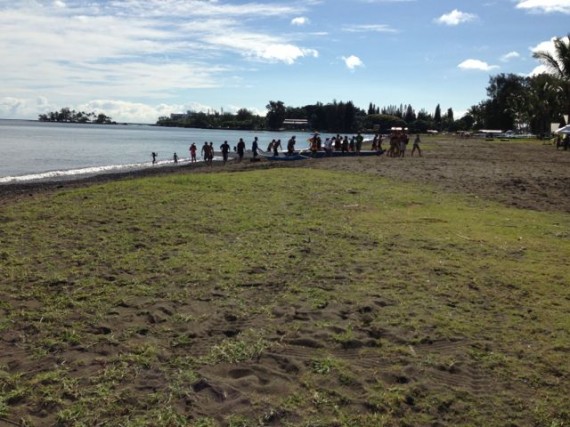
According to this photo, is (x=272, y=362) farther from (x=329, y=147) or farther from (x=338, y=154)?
(x=338, y=154)

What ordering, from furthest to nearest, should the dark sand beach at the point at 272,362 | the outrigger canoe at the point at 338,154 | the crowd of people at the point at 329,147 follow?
1. the outrigger canoe at the point at 338,154
2. the crowd of people at the point at 329,147
3. the dark sand beach at the point at 272,362

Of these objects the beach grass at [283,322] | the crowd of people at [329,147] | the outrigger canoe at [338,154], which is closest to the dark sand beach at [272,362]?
the beach grass at [283,322]

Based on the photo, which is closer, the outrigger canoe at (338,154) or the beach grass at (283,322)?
the beach grass at (283,322)

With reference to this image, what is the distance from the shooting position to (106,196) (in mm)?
14008

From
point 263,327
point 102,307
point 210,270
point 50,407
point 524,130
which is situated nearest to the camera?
point 50,407

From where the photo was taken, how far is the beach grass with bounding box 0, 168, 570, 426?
405 centimetres

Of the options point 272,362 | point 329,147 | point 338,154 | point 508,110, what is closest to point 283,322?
point 272,362

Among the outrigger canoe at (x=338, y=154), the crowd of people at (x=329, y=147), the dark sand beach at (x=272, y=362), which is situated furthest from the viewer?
the outrigger canoe at (x=338, y=154)

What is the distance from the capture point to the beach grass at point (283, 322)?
159 inches

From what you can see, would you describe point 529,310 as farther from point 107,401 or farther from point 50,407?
point 50,407

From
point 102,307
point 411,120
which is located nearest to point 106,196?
point 102,307

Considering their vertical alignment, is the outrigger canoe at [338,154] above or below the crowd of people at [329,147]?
below

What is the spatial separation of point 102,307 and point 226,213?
227 inches

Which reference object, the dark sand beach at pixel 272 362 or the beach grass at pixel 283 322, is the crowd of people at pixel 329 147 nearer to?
the beach grass at pixel 283 322
